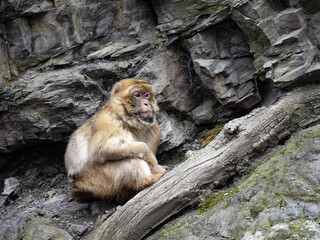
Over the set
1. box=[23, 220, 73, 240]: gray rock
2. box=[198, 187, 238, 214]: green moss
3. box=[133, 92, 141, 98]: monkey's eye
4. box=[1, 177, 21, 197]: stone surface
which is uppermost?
box=[133, 92, 141, 98]: monkey's eye

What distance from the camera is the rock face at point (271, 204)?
3.91 metres

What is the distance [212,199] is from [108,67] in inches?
134

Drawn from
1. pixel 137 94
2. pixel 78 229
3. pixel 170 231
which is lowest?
pixel 170 231

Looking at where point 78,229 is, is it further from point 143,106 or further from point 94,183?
point 143,106

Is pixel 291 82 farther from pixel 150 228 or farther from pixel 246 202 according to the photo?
pixel 150 228

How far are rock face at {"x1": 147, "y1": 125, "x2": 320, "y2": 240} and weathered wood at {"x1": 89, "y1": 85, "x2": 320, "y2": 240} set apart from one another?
19 centimetres

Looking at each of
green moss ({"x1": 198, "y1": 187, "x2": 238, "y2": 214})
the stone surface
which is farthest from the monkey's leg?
the stone surface

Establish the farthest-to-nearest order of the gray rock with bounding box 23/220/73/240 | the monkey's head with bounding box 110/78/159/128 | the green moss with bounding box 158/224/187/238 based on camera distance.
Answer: the monkey's head with bounding box 110/78/159/128 < the gray rock with bounding box 23/220/73/240 < the green moss with bounding box 158/224/187/238

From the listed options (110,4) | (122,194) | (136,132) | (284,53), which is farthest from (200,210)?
(110,4)

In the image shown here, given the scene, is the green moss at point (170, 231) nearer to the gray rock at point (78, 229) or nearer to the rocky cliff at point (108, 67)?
the gray rock at point (78, 229)

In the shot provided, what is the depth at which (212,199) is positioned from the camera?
16.0 ft

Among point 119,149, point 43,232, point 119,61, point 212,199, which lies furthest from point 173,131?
point 43,232

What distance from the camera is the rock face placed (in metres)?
3.91

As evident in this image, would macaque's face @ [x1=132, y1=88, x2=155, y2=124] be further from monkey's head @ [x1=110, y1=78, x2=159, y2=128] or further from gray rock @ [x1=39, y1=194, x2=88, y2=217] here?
gray rock @ [x1=39, y1=194, x2=88, y2=217]
